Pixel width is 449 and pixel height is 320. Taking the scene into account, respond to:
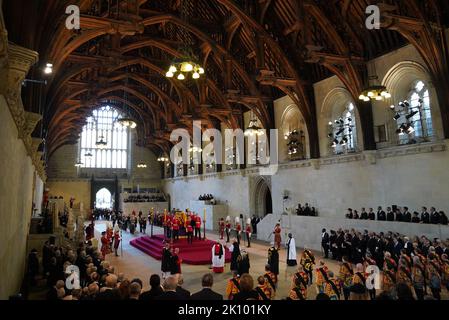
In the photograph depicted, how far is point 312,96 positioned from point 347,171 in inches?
185

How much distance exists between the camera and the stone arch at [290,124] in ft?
59.4

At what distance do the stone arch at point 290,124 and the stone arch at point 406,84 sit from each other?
16.9 ft

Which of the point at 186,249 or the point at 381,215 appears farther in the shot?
the point at 186,249

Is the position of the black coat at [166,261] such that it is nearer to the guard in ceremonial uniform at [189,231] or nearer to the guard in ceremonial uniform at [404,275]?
the guard in ceremonial uniform at [189,231]

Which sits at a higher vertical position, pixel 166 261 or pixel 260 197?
pixel 260 197

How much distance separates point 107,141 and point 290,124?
2377cm

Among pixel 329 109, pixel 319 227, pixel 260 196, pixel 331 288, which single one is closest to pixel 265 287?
pixel 331 288

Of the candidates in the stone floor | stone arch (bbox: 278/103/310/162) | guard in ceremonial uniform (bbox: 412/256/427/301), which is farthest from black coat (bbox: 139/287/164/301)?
stone arch (bbox: 278/103/310/162)

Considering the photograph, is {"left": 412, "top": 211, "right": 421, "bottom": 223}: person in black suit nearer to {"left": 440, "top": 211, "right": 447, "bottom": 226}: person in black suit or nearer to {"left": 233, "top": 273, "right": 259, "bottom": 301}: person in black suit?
{"left": 440, "top": 211, "right": 447, "bottom": 226}: person in black suit

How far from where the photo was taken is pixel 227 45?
59.1 ft

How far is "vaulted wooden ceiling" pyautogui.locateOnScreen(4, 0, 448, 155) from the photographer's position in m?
10.6

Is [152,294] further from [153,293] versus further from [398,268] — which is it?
[398,268]

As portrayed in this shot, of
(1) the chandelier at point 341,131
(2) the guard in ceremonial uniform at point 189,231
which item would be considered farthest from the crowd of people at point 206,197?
(1) the chandelier at point 341,131
